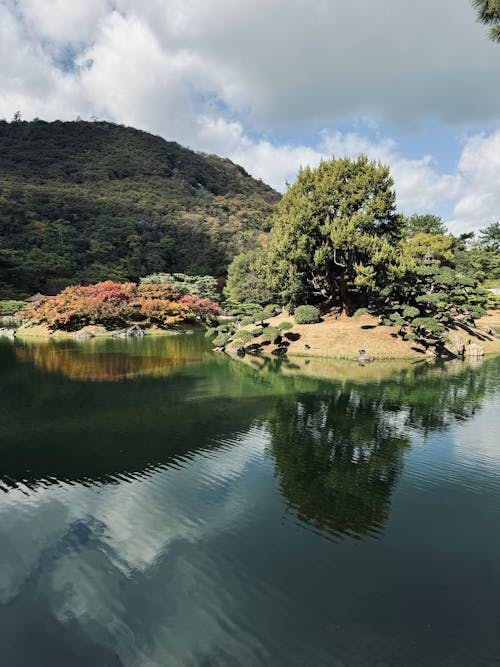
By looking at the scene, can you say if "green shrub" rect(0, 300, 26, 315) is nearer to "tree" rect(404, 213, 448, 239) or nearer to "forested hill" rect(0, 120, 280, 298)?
"forested hill" rect(0, 120, 280, 298)

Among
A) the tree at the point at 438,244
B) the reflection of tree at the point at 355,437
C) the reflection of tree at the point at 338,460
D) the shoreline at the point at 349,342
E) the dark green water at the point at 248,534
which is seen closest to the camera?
the dark green water at the point at 248,534

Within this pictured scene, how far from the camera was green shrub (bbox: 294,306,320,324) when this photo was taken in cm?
3906

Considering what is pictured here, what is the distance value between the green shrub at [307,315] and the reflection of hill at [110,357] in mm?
9879

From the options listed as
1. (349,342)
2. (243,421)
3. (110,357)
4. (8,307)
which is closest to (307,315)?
(349,342)

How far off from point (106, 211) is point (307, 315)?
338 ft

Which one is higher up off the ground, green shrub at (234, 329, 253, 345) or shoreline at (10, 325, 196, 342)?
green shrub at (234, 329, 253, 345)

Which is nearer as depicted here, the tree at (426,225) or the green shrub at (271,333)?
the green shrub at (271,333)

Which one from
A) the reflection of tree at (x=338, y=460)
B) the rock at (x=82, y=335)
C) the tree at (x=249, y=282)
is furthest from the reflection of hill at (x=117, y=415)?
the tree at (x=249, y=282)

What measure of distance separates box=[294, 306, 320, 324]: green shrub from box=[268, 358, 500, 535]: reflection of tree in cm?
1428

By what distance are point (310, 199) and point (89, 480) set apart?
33.9 m

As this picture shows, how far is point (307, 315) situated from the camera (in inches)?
1538

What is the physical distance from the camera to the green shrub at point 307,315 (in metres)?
39.1

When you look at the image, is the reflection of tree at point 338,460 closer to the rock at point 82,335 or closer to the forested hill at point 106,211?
the rock at point 82,335

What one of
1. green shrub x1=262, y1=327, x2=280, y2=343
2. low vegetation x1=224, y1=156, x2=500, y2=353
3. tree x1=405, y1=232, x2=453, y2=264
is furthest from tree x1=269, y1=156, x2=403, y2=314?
tree x1=405, y1=232, x2=453, y2=264
